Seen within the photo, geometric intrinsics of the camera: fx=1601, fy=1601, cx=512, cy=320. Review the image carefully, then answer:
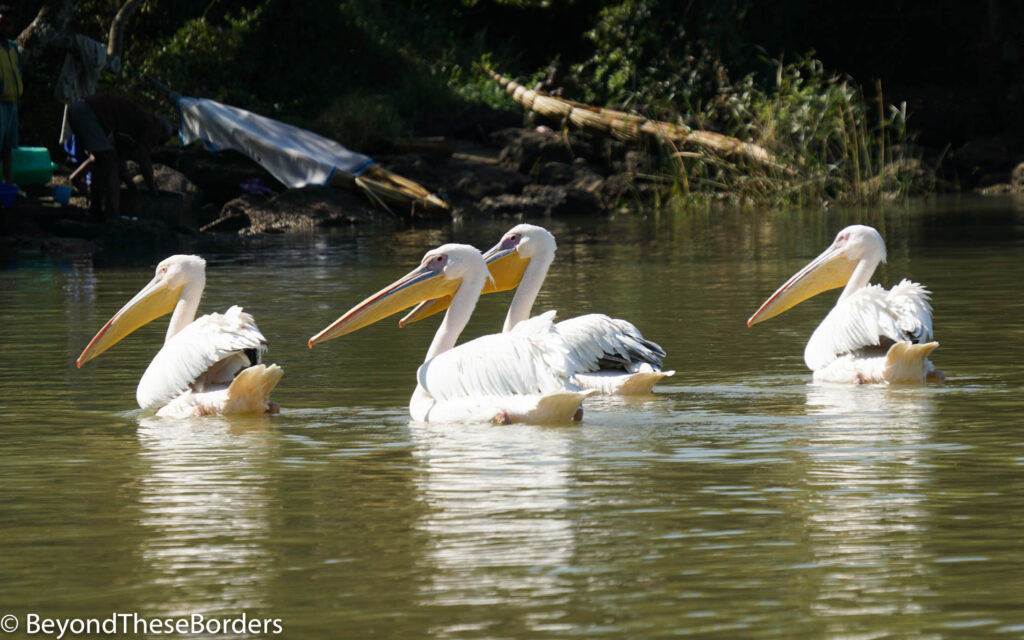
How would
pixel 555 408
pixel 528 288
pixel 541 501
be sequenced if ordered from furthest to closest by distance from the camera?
pixel 528 288, pixel 555 408, pixel 541 501

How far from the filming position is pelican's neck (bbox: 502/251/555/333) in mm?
7402

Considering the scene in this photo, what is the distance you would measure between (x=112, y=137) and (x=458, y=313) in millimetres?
10981

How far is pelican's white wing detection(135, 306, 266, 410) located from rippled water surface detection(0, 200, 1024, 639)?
0.13 meters

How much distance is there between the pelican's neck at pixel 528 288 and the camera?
24.3ft

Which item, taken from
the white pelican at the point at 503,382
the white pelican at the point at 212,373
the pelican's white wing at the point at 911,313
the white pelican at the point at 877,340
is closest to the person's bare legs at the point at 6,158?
the white pelican at the point at 212,373

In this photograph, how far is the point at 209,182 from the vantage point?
20859mm

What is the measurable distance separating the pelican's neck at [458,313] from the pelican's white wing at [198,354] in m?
0.72

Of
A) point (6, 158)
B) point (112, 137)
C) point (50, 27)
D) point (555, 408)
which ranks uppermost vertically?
point (50, 27)

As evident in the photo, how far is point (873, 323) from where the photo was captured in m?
6.72

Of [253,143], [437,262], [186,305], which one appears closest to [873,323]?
[437,262]

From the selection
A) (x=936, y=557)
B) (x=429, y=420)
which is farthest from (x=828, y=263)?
(x=936, y=557)

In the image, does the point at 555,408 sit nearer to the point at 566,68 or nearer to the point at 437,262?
the point at 437,262

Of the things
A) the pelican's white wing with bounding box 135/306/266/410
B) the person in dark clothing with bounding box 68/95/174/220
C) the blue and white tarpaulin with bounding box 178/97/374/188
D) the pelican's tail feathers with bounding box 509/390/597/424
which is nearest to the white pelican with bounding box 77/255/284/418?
the pelican's white wing with bounding box 135/306/266/410

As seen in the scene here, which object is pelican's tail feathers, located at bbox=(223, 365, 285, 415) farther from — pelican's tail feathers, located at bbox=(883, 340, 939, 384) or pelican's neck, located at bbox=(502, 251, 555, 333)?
pelican's tail feathers, located at bbox=(883, 340, 939, 384)
